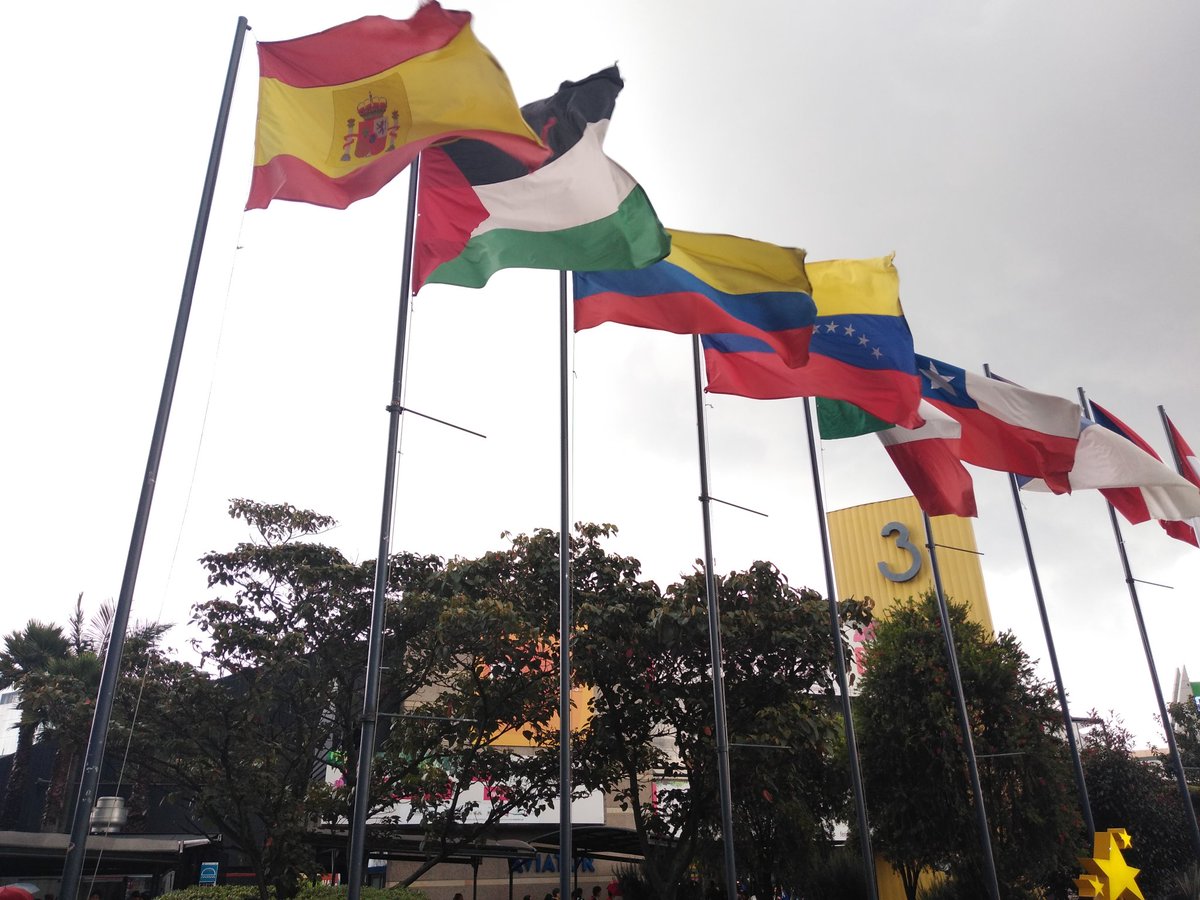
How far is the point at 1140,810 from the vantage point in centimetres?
2397

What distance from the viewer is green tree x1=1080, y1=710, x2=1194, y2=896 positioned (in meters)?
23.4

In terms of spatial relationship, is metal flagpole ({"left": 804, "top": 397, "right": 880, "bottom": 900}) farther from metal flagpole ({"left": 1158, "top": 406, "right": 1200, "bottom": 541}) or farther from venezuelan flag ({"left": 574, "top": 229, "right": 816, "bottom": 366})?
metal flagpole ({"left": 1158, "top": 406, "right": 1200, "bottom": 541})

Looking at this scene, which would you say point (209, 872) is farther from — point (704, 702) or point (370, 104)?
point (370, 104)

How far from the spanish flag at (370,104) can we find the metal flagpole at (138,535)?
22.7 inches

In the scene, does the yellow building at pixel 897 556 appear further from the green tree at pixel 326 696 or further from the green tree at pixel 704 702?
the green tree at pixel 326 696

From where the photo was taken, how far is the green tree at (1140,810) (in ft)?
76.7

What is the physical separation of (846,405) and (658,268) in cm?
495

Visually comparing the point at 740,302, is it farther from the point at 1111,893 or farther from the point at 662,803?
the point at 1111,893

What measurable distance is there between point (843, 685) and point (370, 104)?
391 inches

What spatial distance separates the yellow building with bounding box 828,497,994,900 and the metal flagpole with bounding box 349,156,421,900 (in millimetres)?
26342

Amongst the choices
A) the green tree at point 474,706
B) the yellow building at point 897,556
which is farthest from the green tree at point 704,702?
the yellow building at point 897,556

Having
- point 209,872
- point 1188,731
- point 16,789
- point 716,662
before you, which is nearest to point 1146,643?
point 716,662

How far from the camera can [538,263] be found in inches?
396

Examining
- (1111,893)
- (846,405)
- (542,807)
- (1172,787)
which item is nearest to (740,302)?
(846,405)
